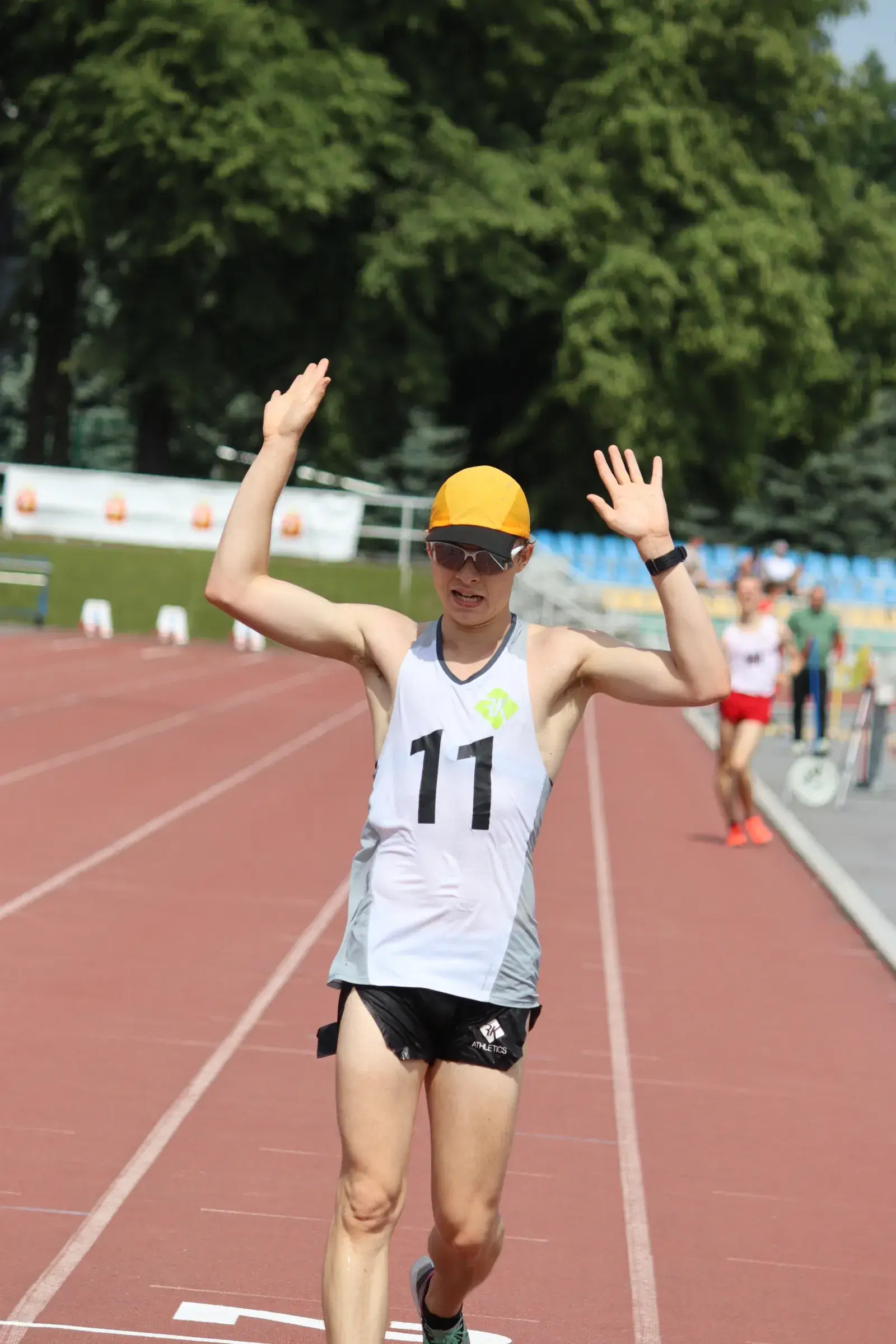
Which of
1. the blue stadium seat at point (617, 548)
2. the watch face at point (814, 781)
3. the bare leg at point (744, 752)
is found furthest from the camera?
the blue stadium seat at point (617, 548)

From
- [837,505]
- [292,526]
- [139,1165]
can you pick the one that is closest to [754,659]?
[139,1165]

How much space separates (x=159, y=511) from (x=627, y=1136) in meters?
31.3

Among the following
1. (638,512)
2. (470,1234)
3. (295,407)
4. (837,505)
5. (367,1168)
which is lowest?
(470,1234)

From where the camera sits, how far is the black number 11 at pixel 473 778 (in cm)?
398

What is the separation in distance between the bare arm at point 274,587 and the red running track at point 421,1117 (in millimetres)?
1578

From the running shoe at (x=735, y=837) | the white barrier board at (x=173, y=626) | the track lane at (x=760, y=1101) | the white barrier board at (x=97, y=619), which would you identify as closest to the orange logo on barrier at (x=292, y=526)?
the white barrier board at (x=173, y=626)

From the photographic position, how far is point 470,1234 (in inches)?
159

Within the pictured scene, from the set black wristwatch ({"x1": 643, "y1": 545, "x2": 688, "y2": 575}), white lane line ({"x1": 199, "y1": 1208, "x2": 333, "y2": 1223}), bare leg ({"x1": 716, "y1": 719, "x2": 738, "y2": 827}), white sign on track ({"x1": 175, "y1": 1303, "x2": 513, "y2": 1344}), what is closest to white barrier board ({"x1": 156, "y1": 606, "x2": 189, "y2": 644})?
bare leg ({"x1": 716, "y1": 719, "x2": 738, "y2": 827})

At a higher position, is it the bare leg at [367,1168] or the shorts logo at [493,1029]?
the shorts logo at [493,1029]

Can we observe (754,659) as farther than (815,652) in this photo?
No

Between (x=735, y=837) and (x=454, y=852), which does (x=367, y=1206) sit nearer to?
(x=454, y=852)

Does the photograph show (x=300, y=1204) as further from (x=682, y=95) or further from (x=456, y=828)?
(x=682, y=95)

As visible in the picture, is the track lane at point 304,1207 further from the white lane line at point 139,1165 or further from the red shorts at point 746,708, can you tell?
the red shorts at point 746,708

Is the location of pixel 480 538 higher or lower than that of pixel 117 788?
higher
